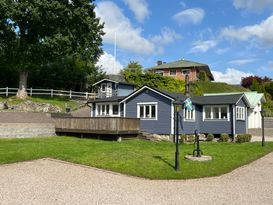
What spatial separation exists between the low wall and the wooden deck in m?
0.74

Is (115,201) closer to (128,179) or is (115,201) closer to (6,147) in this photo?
(128,179)

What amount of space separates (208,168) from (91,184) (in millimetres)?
4968

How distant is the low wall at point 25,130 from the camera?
81.8ft

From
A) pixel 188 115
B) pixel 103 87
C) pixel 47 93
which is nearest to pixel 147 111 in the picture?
pixel 188 115

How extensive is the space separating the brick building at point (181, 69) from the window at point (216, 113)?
1329 inches

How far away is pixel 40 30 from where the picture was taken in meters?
37.6

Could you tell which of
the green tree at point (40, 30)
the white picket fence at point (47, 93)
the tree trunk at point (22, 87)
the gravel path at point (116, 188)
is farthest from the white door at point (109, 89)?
the gravel path at point (116, 188)

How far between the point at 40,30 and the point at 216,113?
2038 cm

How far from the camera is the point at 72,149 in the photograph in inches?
722

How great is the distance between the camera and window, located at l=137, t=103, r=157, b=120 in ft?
90.5

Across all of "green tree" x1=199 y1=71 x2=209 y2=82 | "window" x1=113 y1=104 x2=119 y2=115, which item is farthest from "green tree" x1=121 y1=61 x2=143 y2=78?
"window" x1=113 y1=104 x2=119 y2=115

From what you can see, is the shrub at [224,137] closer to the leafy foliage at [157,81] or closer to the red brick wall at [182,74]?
the leafy foliage at [157,81]

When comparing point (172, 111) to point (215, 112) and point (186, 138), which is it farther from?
point (215, 112)

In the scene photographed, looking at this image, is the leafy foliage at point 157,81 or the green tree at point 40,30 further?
the leafy foliage at point 157,81
